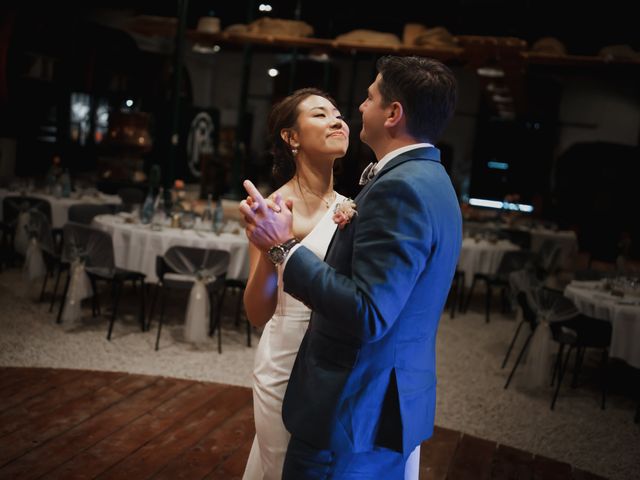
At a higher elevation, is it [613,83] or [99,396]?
[613,83]

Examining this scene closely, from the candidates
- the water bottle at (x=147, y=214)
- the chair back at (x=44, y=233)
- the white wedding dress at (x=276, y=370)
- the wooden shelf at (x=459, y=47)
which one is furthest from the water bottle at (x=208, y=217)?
the wooden shelf at (x=459, y=47)

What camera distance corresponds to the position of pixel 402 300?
1391 millimetres

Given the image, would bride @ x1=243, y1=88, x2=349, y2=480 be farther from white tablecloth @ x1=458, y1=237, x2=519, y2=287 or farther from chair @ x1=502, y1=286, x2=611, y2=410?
white tablecloth @ x1=458, y1=237, x2=519, y2=287

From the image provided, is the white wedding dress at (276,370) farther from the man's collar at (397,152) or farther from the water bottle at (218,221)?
the water bottle at (218,221)

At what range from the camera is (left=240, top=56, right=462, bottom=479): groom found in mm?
1399

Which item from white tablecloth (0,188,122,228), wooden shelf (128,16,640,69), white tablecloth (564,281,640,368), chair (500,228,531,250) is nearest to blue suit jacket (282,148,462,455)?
white tablecloth (564,281,640,368)

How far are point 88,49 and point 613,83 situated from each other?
12441 mm

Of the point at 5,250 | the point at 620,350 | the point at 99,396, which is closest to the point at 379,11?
the point at 5,250

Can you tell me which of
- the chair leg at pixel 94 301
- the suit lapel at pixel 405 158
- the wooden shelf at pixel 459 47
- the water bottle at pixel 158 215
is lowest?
the chair leg at pixel 94 301

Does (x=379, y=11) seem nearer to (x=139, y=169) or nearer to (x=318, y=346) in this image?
(x=139, y=169)

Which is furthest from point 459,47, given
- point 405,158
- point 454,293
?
point 405,158

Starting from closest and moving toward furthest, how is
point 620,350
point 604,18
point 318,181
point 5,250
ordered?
point 318,181, point 620,350, point 5,250, point 604,18

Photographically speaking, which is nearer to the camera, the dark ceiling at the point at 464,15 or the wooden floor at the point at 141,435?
the wooden floor at the point at 141,435

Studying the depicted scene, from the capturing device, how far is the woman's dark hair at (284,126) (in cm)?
230
